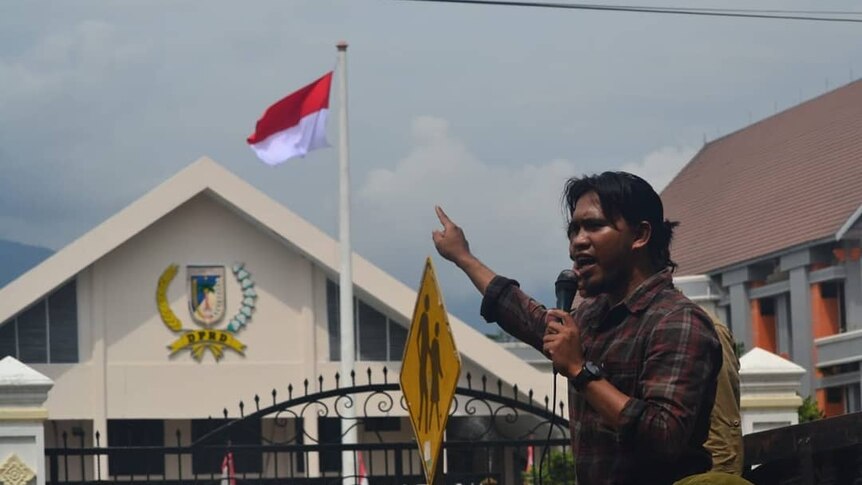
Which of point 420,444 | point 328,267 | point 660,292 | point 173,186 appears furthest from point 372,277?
point 660,292

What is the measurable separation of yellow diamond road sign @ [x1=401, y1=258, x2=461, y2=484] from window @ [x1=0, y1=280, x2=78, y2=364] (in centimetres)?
2401

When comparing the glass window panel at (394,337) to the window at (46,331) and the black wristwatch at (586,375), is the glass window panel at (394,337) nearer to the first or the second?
the window at (46,331)

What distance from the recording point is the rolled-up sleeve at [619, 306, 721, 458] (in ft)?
13.0

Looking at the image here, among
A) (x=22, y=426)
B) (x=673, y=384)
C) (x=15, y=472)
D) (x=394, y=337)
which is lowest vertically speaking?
(x=673, y=384)

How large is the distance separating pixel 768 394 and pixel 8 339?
65.9ft

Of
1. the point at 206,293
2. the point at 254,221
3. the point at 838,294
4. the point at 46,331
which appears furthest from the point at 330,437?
the point at 838,294

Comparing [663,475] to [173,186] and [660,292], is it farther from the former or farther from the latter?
[173,186]

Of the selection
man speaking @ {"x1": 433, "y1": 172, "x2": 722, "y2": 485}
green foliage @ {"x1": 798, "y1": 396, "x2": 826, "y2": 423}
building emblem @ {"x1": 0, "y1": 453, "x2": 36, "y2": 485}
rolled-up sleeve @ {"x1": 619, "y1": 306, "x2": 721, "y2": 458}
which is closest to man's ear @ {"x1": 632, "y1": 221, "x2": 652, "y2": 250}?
man speaking @ {"x1": 433, "y1": 172, "x2": 722, "y2": 485}

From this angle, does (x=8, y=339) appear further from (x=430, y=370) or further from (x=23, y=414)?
(x=430, y=370)

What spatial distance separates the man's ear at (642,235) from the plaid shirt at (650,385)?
0.26ft

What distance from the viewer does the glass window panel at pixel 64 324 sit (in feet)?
102

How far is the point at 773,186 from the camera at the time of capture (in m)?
47.8

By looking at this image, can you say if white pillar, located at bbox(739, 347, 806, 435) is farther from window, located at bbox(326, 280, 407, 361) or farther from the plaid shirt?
window, located at bbox(326, 280, 407, 361)

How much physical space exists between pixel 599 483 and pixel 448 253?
95 centimetres
